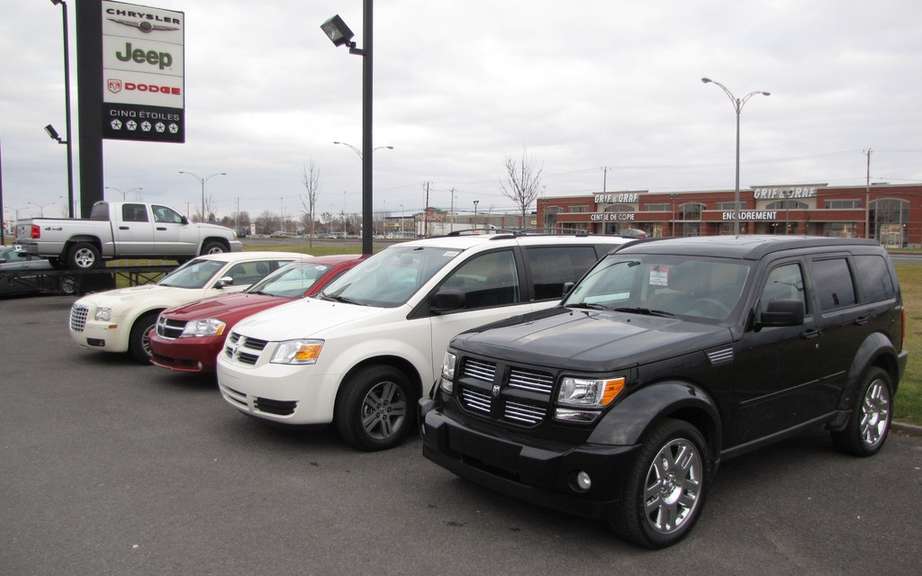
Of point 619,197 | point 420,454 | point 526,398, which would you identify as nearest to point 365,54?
point 420,454

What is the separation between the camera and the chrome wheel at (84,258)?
1730cm

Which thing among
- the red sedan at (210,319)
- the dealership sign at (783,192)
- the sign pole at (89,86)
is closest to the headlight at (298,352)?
the red sedan at (210,319)

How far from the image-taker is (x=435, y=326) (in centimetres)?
630

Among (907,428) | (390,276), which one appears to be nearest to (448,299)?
(390,276)

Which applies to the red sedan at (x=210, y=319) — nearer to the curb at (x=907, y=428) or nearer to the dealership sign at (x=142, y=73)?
the curb at (x=907, y=428)

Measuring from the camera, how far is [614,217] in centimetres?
9550

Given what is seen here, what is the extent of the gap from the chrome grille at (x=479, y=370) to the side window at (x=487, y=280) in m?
1.85

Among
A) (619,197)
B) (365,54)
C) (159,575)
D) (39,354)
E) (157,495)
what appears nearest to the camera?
(159,575)

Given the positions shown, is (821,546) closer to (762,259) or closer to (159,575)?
(762,259)

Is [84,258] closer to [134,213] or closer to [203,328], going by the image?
[134,213]

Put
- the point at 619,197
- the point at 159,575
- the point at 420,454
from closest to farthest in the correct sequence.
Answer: the point at 159,575, the point at 420,454, the point at 619,197

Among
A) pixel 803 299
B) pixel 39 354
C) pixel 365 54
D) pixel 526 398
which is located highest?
pixel 365 54

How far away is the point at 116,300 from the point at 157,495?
594 centimetres

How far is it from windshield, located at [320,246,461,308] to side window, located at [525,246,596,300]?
900 millimetres
